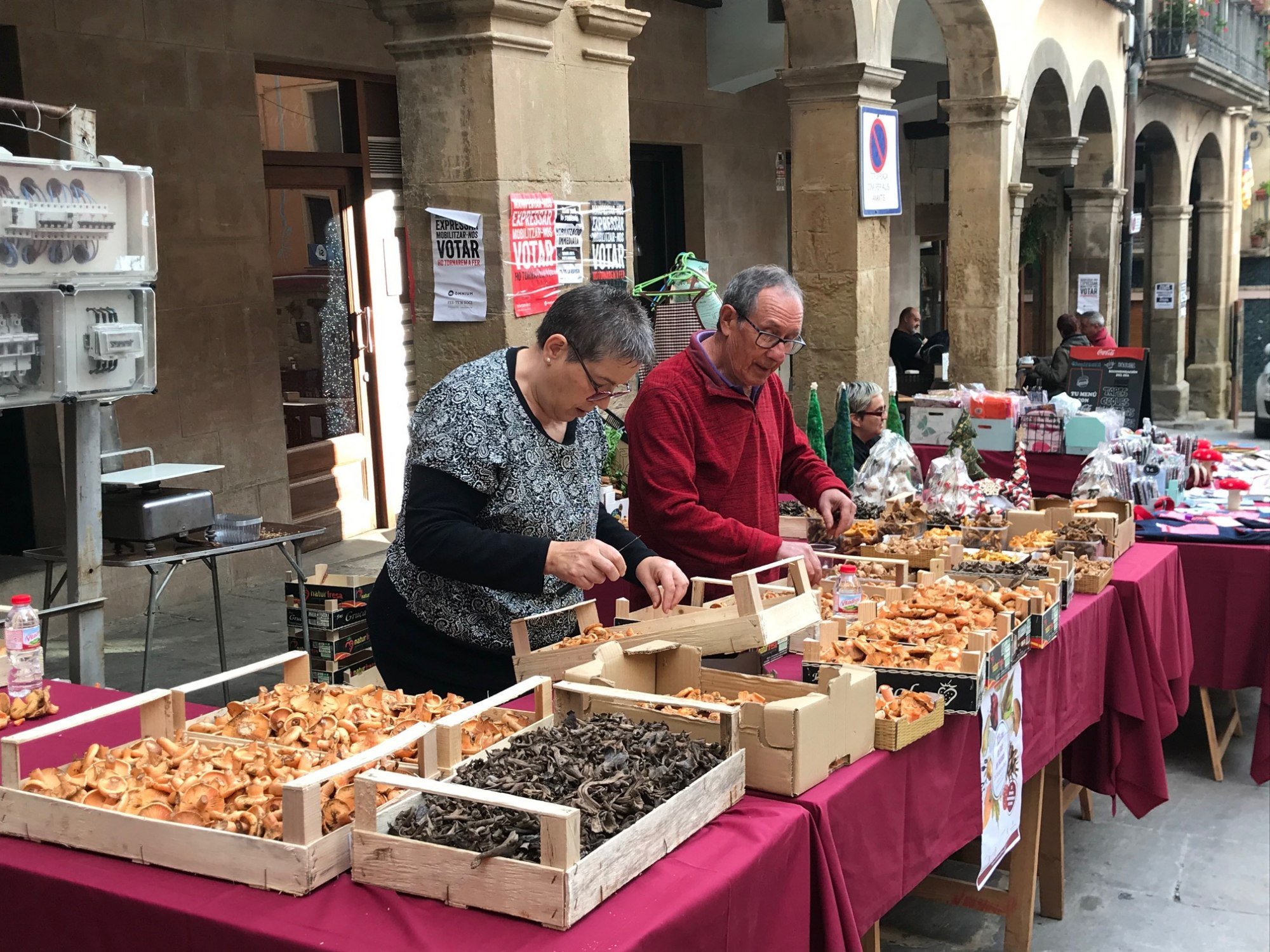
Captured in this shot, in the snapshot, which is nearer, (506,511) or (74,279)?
(506,511)

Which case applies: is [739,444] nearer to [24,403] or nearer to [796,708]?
[796,708]

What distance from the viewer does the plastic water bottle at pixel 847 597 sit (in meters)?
3.74

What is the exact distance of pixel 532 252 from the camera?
19.2 ft

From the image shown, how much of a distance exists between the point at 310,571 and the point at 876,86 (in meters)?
4.98

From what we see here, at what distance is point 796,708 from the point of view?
2430 mm

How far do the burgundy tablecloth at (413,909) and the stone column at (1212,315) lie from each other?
21.8 metres

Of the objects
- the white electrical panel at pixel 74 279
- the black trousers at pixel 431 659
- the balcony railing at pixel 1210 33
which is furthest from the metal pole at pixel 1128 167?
→ the black trousers at pixel 431 659

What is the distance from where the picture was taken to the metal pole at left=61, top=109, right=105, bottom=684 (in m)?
4.00

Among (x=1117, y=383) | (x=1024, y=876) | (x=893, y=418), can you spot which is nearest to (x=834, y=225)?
(x=893, y=418)

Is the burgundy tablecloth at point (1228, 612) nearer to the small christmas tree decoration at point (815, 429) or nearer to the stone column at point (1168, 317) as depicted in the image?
the small christmas tree decoration at point (815, 429)

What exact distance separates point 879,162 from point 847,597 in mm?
5784

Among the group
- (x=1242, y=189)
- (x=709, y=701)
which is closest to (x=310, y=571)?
(x=709, y=701)

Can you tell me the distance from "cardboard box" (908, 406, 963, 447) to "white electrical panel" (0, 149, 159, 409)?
5.53m

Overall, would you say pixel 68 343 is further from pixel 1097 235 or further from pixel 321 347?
pixel 1097 235
